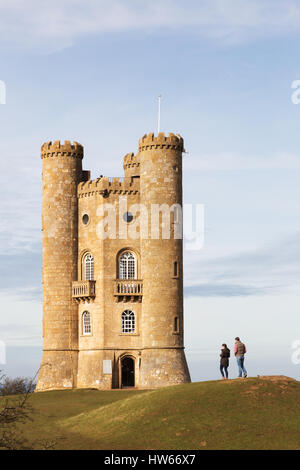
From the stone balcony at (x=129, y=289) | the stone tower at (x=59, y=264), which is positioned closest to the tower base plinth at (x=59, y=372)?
the stone tower at (x=59, y=264)

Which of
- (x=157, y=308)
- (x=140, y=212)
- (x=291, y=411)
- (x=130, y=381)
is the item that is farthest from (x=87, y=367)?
(x=291, y=411)

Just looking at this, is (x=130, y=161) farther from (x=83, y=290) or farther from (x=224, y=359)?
(x=224, y=359)

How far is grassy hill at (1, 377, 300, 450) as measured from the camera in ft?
130

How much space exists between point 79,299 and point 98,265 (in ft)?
13.0

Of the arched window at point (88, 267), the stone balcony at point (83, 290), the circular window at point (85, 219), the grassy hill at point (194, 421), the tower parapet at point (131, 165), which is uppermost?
the tower parapet at point (131, 165)

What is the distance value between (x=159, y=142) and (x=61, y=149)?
10016mm

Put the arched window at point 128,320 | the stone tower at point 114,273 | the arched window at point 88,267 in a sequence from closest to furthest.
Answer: the stone tower at point 114,273
the arched window at point 128,320
the arched window at point 88,267

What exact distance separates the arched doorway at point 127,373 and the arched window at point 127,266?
7.54 meters

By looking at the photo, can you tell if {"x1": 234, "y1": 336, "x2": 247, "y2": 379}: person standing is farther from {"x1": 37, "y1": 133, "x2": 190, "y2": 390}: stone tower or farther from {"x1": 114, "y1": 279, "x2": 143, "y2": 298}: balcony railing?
{"x1": 114, "y1": 279, "x2": 143, "y2": 298}: balcony railing

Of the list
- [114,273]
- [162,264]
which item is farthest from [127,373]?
[162,264]

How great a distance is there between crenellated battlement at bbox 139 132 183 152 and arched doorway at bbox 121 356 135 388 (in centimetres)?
1940

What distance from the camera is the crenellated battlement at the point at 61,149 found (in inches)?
3031

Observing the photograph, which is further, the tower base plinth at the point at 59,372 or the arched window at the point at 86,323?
the arched window at the point at 86,323

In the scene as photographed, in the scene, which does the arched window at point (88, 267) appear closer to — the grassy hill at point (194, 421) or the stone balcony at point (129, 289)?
the stone balcony at point (129, 289)
